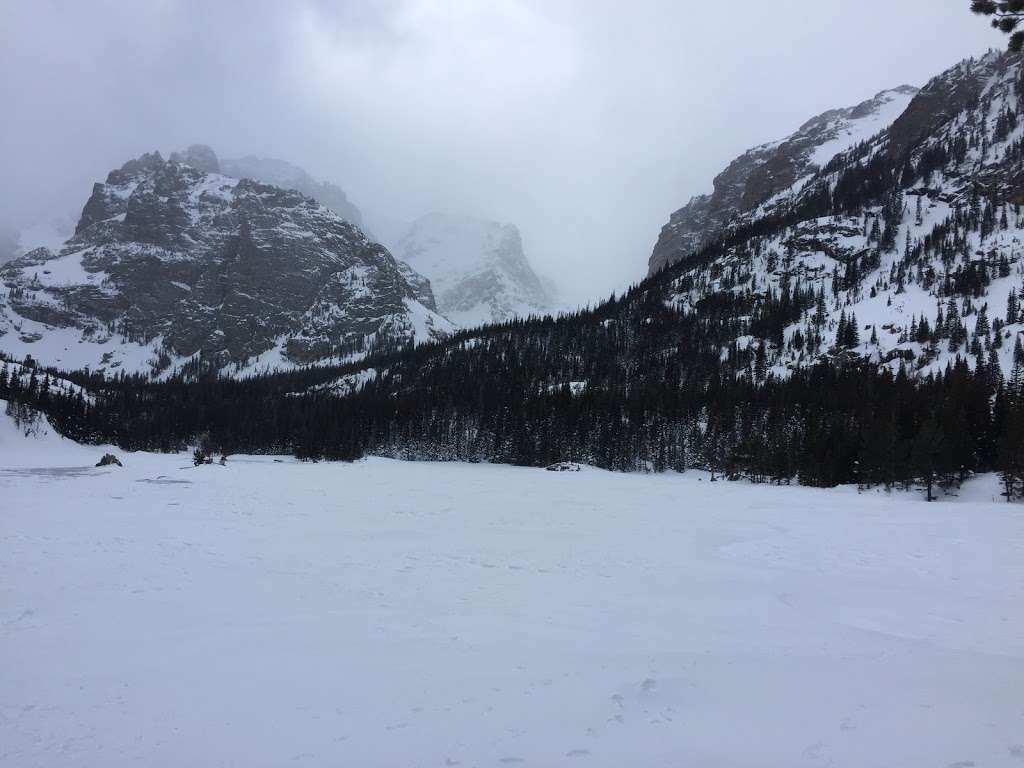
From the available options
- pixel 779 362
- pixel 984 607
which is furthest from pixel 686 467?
pixel 984 607

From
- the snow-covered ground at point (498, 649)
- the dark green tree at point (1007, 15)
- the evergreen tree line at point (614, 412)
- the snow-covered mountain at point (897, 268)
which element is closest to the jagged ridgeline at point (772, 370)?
the evergreen tree line at point (614, 412)

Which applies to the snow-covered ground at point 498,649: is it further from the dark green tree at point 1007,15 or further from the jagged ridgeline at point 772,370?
the jagged ridgeline at point 772,370

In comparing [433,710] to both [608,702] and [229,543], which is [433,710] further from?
[229,543]

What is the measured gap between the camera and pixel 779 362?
128000 millimetres

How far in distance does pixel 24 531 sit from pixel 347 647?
17562 mm

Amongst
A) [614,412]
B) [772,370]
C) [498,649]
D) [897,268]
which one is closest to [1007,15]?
[498,649]

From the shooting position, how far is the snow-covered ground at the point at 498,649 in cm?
669

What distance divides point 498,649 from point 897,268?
17588cm

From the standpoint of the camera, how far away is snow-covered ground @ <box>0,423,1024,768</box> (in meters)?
6.69

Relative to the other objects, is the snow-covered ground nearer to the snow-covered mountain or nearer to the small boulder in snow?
the small boulder in snow

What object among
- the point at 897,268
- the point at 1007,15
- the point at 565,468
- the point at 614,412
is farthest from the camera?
the point at 897,268

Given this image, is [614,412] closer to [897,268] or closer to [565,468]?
[565,468]

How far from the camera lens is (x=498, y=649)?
31.6 feet

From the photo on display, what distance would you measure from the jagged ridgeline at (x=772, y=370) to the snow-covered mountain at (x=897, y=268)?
24.5 inches
